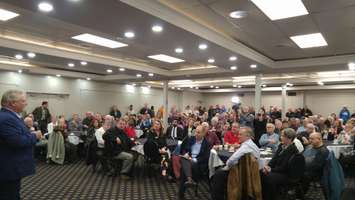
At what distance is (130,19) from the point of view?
4.60 m

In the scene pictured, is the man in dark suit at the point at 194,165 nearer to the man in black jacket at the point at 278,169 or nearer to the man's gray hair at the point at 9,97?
the man in black jacket at the point at 278,169

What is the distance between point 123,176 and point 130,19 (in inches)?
125

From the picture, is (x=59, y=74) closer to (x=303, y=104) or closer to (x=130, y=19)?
(x=130, y=19)

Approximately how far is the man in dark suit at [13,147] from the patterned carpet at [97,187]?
242 centimetres

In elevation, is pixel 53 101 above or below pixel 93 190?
above

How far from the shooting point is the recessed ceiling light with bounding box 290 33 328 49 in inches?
253

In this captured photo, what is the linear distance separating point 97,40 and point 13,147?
5.17 m

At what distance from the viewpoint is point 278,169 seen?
13.0 ft

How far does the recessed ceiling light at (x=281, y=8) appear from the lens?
178 inches

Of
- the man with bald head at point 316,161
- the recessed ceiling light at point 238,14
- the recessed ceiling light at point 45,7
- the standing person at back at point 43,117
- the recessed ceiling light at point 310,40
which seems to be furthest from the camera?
the standing person at back at point 43,117

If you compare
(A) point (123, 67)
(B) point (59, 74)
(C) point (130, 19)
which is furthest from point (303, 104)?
(C) point (130, 19)

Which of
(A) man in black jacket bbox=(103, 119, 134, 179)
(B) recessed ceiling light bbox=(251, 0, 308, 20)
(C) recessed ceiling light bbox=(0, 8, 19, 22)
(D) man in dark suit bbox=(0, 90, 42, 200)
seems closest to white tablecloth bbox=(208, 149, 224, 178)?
(A) man in black jacket bbox=(103, 119, 134, 179)

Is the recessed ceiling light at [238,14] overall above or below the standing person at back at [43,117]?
above

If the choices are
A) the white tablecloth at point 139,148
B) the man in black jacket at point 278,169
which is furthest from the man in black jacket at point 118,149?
the man in black jacket at point 278,169
